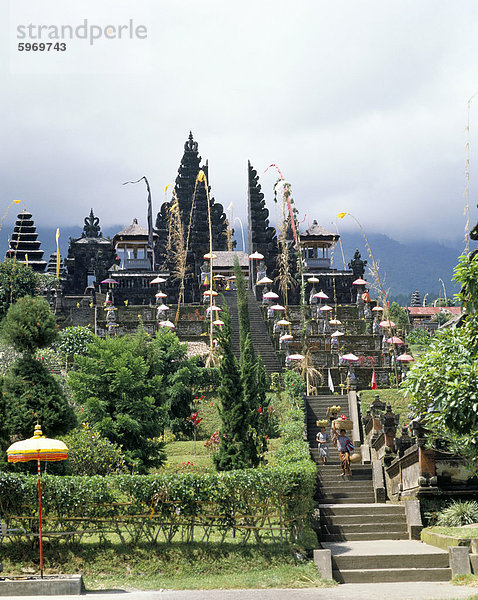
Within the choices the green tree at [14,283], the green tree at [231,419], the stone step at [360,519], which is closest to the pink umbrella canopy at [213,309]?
the green tree at [14,283]

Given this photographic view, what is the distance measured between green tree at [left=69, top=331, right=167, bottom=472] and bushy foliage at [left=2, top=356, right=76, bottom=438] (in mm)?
6040

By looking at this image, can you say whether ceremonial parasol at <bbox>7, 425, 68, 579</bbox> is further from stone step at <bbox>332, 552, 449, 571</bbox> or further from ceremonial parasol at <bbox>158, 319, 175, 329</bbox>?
ceremonial parasol at <bbox>158, 319, 175, 329</bbox>

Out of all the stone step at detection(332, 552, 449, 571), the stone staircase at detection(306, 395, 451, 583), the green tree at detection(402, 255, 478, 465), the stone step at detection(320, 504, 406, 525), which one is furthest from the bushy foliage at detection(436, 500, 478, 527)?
the stone step at detection(332, 552, 449, 571)

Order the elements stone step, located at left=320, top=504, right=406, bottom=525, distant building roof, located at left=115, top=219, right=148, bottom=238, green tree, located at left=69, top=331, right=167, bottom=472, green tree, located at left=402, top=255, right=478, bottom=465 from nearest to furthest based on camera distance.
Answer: green tree, located at left=402, top=255, right=478, bottom=465
stone step, located at left=320, top=504, right=406, bottom=525
green tree, located at left=69, top=331, right=167, bottom=472
distant building roof, located at left=115, top=219, right=148, bottom=238

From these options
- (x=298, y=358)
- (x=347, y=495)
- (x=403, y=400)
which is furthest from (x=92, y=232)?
(x=347, y=495)

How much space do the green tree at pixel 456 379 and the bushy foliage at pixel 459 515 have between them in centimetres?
218

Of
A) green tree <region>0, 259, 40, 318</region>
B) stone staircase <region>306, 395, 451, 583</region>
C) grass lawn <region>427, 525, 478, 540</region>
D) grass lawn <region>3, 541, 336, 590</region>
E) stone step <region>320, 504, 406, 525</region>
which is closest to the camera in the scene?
grass lawn <region>3, 541, 336, 590</region>

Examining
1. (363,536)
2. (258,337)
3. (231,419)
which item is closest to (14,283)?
(258,337)

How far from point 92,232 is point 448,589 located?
2556 inches

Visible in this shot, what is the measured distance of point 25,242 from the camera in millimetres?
81000

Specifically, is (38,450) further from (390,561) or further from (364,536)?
(364,536)

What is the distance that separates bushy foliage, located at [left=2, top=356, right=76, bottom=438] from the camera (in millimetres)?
20281

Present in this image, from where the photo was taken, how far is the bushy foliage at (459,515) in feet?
69.8

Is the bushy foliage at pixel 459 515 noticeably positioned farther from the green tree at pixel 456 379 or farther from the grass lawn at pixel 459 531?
the green tree at pixel 456 379
